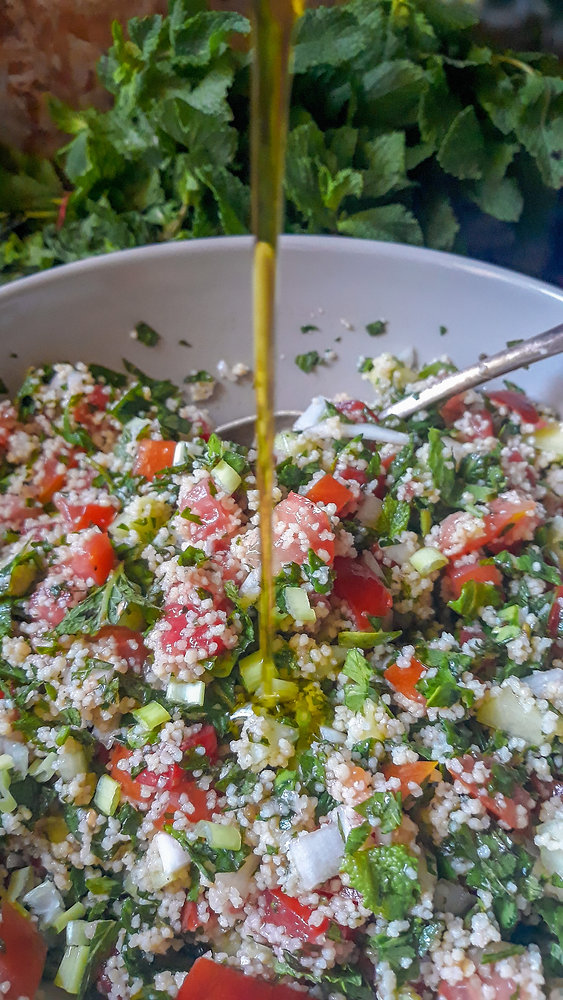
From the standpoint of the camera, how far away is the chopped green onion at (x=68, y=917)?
1263 mm

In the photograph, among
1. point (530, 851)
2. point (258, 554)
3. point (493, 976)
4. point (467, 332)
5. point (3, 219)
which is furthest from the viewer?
point (3, 219)

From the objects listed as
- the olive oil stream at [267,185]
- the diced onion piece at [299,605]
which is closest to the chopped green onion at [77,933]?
the olive oil stream at [267,185]

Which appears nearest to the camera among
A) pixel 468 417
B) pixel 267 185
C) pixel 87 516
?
pixel 267 185

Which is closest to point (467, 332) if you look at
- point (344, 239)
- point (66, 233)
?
point (344, 239)

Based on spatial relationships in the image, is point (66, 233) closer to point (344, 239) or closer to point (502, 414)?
point (344, 239)

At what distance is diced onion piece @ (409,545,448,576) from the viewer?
1.44m

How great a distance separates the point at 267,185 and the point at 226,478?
594 millimetres

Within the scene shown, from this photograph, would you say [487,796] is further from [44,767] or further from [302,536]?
[44,767]

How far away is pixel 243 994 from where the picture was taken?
3.95ft

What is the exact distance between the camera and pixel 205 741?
131cm

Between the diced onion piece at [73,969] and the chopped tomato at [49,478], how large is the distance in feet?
2.91

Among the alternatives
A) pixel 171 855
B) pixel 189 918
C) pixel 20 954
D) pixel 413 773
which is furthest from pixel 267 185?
pixel 20 954

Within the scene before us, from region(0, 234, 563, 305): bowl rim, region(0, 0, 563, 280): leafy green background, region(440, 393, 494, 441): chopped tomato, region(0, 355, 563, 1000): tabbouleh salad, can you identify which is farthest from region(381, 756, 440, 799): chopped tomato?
region(0, 0, 563, 280): leafy green background

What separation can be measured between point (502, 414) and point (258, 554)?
700 mm
